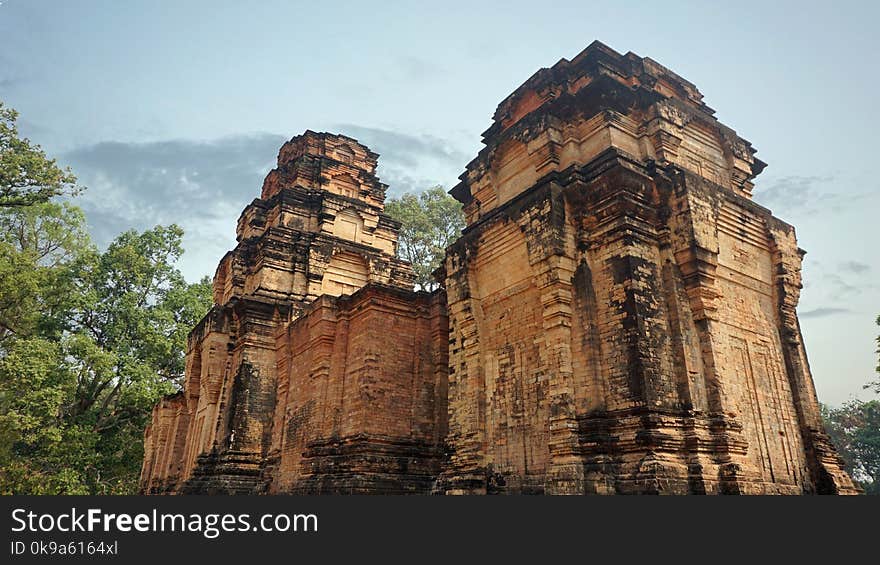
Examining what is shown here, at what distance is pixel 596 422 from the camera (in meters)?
8.32

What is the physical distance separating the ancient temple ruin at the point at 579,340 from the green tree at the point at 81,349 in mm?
7284

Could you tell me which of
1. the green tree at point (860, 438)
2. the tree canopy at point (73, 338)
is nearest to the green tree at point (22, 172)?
the tree canopy at point (73, 338)

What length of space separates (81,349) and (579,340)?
18407mm

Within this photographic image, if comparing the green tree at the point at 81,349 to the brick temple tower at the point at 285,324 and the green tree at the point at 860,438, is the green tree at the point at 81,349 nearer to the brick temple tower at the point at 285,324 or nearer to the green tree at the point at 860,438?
the brick temple tower at the point at 285,324

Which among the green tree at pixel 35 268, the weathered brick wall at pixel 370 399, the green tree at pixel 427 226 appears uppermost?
the green tree at pixel 427 226

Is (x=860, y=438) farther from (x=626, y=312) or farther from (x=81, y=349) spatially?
(x=81, y=349)

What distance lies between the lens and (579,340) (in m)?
9.05

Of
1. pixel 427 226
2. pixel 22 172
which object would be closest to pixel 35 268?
pixel 22 172

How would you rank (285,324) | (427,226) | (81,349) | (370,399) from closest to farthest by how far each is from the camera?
(370,399) → (285,324) → (81,349) → (427,226)

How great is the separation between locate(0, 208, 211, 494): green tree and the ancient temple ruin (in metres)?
7.28

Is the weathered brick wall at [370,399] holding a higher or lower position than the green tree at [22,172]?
lower

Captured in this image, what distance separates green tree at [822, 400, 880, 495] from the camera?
109ft

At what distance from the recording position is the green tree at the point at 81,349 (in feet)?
63.0

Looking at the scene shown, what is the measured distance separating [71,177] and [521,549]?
23.4 metres
